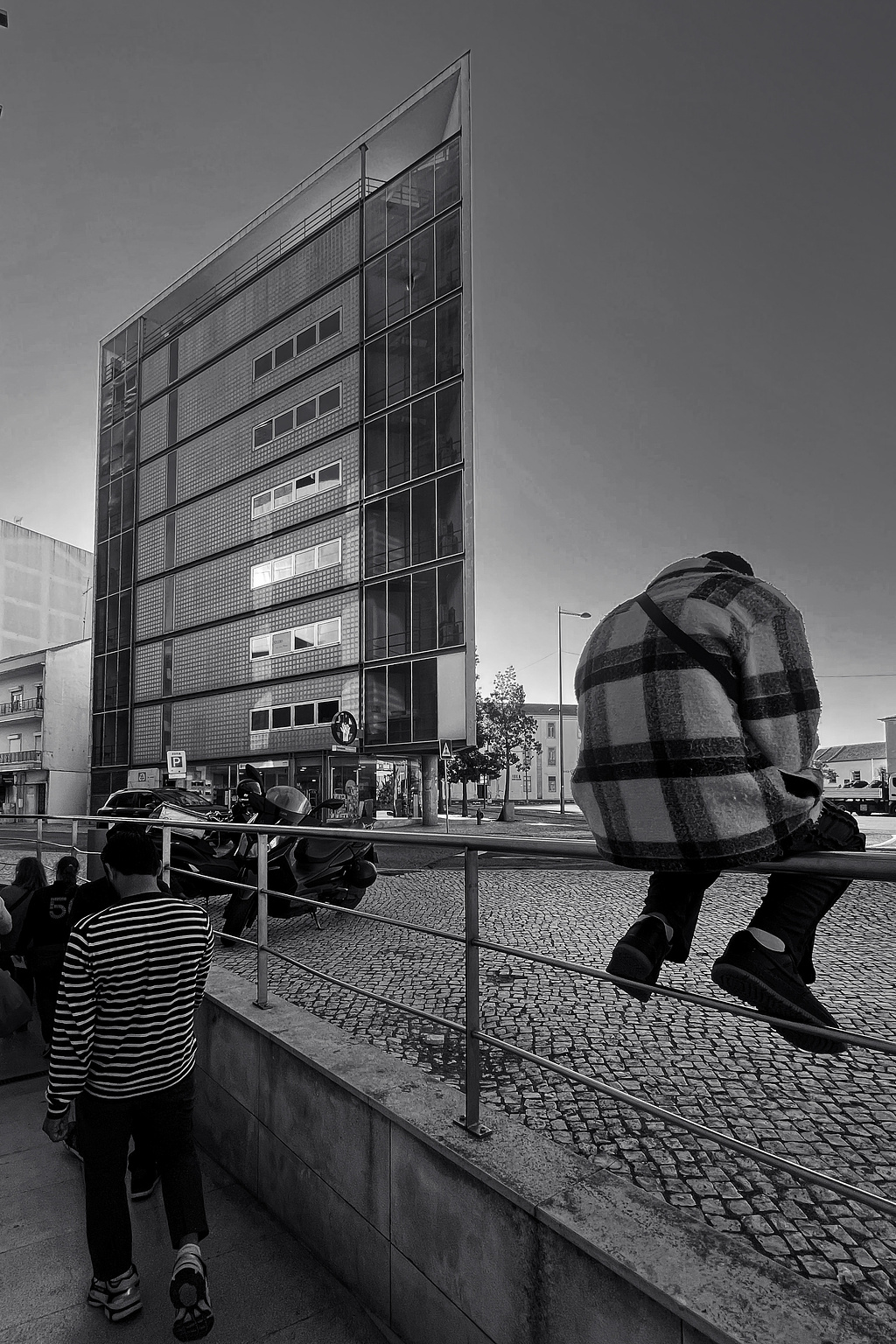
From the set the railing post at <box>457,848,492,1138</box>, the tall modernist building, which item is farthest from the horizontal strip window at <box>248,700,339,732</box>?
the railing post at <box>457,848,492,1138</box>

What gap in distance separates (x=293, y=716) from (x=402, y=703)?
5.57 m

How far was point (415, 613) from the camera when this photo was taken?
30.9m

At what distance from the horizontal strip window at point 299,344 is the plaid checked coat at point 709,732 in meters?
36.5

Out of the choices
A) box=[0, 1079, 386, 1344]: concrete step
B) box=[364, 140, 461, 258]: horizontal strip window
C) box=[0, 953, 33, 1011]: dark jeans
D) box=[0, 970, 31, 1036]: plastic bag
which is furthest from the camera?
box=[364, 140, 461, 258]: horizontal strip window

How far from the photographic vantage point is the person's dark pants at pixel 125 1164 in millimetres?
2723

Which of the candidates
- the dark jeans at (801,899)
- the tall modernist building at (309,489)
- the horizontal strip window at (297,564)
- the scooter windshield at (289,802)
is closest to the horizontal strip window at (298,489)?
the tall modernist building at (309,489)

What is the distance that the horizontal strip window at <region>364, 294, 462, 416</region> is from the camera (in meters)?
31.2

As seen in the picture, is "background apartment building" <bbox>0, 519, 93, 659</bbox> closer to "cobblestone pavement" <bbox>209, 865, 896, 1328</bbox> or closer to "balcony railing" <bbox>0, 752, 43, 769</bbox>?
"balcony railing" <bbox>0, 752, 43, 769</bbox>

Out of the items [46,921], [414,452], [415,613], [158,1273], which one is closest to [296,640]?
[415,613]

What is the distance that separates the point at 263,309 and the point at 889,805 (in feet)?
129

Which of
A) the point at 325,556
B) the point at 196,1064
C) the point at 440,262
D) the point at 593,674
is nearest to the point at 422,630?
the point at 325,556

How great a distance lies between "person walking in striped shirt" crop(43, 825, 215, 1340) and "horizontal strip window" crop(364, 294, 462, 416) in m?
30.6

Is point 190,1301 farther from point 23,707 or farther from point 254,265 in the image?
point 23,707

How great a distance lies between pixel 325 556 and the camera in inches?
1336
